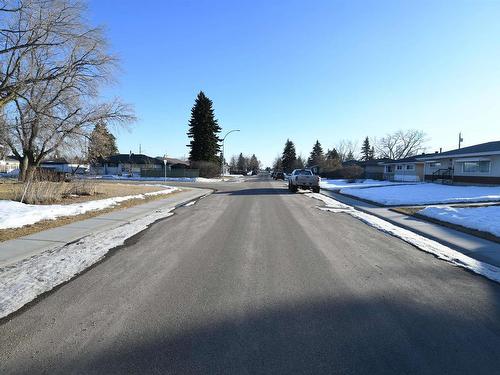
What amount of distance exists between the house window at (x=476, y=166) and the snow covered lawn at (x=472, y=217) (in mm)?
21589

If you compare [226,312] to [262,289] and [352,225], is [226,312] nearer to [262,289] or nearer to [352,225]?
[262,289]

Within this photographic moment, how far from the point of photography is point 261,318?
442cm

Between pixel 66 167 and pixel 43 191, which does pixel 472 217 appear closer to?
pixel 43 191

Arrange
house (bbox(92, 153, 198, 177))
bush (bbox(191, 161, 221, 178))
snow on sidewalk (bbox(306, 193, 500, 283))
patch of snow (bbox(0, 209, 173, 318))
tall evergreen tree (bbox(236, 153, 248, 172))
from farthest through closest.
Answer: tall evergreen tree (bbox(236, 153, 248, 172)) → house (bbox(92, 153, 198, 177)) → bush (bbox(191, 161, 221, 178)) → snow on sidewalk (bbox(306, 193, 500, 283)) → patch of snow (bbox(0, 209, 173, 318))

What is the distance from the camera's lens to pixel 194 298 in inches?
201

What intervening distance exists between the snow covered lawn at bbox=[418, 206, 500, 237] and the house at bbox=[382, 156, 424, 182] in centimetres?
4178

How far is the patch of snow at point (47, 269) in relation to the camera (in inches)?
199

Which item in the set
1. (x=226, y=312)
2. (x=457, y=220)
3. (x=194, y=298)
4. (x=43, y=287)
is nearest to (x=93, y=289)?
(x=43, y=287)

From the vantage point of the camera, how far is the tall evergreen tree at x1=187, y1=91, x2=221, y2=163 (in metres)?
68.8

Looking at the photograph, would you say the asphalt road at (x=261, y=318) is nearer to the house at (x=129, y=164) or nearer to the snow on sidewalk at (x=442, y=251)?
the snow on sidewalk at (x=442, y=251)

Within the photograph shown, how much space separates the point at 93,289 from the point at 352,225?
9018mm

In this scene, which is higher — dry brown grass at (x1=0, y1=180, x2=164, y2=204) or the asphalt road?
dry brown grass at (x1=0, y1=180, x2=164, y2=204)

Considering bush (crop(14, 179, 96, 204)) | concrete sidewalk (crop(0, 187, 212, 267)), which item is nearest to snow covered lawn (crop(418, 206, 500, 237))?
concrete sidewalk (crop(0, 187, 212, 267))

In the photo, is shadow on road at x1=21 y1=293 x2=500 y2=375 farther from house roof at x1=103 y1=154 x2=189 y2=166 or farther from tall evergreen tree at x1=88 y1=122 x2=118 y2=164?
house roof at x1=103 y1=154 x2=189 y2=166
